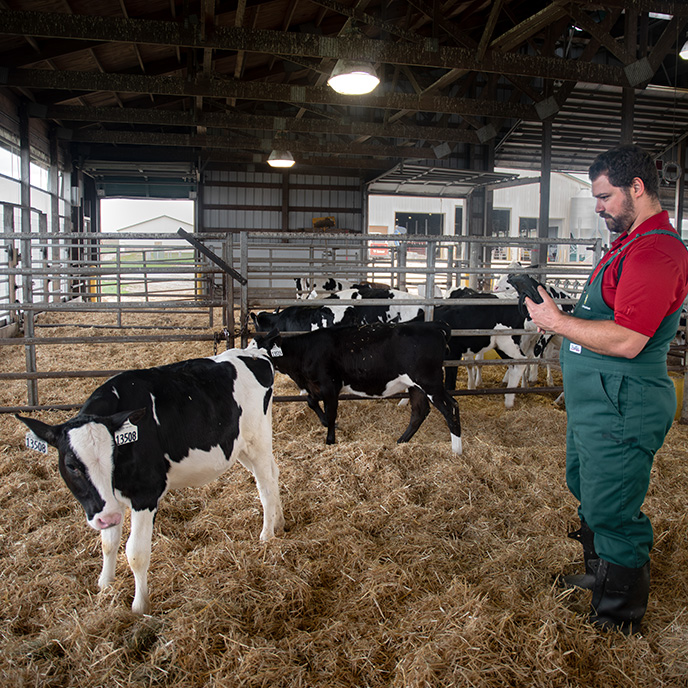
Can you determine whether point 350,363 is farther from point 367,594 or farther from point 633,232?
point 633,232

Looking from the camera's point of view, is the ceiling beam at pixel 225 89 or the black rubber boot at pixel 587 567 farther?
the ceiling beam at pixel 225 89

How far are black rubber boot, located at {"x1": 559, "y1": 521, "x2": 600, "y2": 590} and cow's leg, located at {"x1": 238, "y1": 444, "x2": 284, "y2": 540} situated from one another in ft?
5.02

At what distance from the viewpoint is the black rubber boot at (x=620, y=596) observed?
A: 2.22m

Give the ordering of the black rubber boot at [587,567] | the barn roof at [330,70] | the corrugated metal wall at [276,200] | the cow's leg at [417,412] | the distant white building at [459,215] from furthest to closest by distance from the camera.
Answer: the distant white building at [459,215], the corrugated metal wall at [276,200], the barn roof at [330,70], the cow's leg at [417,412], the black rubber boot at [587,567]

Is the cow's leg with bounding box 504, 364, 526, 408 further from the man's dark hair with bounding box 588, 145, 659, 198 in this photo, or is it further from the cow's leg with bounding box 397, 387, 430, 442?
the man's dark hair with bounding box 588, 145, 659, 198

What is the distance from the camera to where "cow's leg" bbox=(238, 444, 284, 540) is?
10.2ft

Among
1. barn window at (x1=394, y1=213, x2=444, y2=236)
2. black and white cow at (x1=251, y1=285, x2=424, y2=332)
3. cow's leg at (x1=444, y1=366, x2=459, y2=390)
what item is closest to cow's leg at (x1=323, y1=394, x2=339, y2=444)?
black and white cow at (x1=251, y1=285, x2=424, y2=332)

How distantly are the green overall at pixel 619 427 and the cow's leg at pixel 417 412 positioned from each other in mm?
2625

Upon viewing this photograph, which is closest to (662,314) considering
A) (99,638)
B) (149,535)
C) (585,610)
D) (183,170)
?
(585,610)

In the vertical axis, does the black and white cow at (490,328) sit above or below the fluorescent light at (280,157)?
below

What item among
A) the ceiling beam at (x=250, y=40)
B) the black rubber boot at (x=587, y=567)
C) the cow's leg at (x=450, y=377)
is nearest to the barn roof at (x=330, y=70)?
the ceiling beam at (x=250, y=40)

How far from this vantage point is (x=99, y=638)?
2.21 metres

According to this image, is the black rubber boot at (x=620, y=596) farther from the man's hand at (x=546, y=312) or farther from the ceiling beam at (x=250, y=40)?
the ceiling beam at (x=250, y=40)

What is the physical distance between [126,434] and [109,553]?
72 cm
